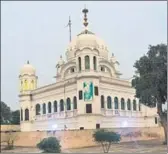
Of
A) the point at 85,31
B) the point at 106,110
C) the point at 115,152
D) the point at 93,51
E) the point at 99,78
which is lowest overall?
the point at 115,152

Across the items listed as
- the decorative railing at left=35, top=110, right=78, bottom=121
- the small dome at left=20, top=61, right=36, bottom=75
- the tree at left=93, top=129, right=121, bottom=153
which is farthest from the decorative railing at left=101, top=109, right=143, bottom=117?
the small dome at left=20, top=61, right=36, bottom=75

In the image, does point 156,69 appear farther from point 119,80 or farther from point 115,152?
point 119,80

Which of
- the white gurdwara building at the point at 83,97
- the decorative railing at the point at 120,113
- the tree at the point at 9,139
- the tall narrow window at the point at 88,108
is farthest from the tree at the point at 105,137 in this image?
the decorative railing at the point at 120,113

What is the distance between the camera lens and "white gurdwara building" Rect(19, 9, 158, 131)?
26.7m

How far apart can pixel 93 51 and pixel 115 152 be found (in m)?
13.4

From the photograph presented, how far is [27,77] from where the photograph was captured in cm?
3303

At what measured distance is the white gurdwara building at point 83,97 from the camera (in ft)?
87.6

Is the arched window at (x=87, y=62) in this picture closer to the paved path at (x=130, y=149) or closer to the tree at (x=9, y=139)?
the tree at (x=9, y=139)

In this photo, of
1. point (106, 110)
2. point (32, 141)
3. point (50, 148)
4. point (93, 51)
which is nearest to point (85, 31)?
point (93, 51)

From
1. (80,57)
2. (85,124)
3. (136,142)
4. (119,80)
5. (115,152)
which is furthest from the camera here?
(119,80)

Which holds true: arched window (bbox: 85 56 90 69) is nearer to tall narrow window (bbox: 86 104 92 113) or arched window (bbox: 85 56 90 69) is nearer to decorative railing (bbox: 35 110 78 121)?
tall narrow window (bbox: 86 104 92 113)

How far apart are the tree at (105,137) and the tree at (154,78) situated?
2397mm

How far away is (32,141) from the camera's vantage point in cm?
2094

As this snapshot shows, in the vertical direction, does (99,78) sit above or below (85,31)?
below
